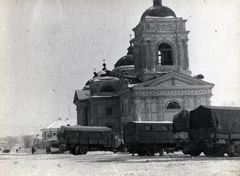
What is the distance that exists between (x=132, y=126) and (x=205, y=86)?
16.2 meters

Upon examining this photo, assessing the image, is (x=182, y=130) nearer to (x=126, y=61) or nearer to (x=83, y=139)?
(x=83, y=139)

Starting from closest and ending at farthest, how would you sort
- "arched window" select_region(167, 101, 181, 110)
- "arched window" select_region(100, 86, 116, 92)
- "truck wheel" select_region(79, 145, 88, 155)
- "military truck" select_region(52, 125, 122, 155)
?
1. "military truck" select_region(52, 125, 122, 155)
2. "truck wheel" select_region(79, 145, 88, 155)
3. "arched window" select_region(167, 101, 181, 110)
4. "arched window" select_region(100, 86, 116, 92)

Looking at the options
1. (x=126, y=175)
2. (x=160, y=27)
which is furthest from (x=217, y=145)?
(x=160, y=27)

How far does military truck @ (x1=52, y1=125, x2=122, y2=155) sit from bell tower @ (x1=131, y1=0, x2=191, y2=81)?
13450 mm

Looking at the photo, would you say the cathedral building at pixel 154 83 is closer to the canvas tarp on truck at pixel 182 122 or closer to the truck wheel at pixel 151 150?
the truck wheel at pixel 151 150

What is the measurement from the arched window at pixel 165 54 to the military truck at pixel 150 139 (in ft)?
59.0

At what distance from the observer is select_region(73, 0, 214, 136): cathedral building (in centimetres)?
Answer: 4141

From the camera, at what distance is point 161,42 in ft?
146

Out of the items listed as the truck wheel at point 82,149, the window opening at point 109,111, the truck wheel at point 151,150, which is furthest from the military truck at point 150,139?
the window opening at point 109,111

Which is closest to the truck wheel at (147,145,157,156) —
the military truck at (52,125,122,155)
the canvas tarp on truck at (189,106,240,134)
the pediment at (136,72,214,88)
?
the canvas tarp on truck at (189,106,240,134)

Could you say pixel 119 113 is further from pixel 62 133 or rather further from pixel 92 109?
pixel 62 133

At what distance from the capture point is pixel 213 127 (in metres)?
23.7

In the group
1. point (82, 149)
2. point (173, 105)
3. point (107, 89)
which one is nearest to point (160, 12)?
point (173, 105)

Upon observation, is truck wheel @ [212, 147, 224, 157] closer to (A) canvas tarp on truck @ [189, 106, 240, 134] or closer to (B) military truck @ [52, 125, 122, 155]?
(A) canvas tarp on truck @ [189, 106, 240, 134]
